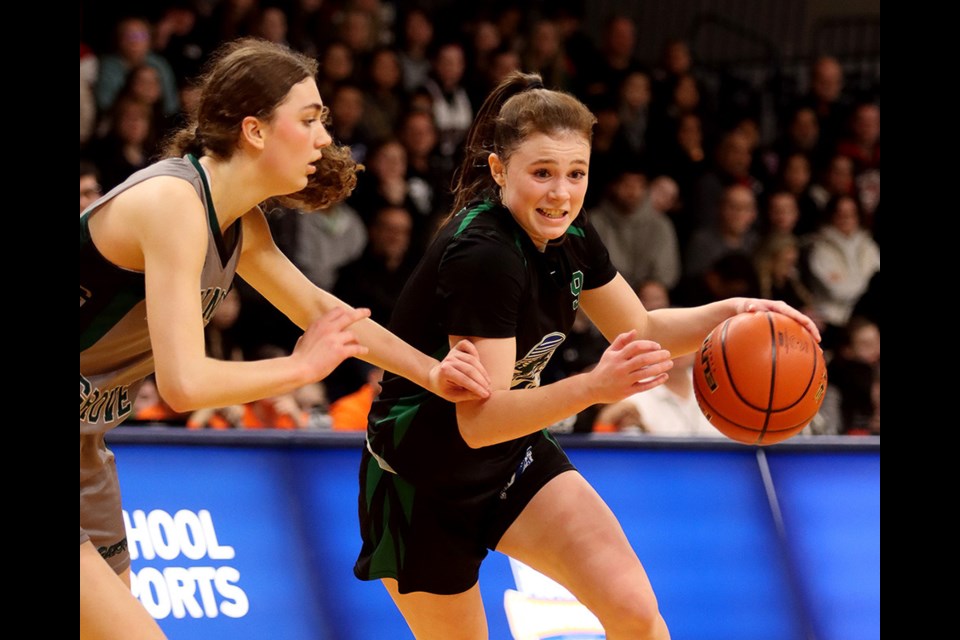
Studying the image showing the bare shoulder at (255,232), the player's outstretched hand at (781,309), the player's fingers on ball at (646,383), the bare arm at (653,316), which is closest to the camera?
the player's fingers on ball at (646,383)

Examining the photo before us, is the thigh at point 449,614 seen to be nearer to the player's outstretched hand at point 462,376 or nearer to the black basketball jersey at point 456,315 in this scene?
the black basketball jersey at point 456,315

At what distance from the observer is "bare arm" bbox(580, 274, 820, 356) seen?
398 centimetres

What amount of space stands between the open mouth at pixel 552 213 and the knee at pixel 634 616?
106 centimetres

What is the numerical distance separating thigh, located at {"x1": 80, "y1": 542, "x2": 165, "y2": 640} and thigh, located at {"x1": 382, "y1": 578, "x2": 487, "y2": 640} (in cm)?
102

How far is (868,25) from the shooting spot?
522 inches

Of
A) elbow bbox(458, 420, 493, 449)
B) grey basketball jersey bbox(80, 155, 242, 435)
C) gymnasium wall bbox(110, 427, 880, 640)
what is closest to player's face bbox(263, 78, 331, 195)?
grey basketball jersey bbox(80, 155, 242, 435)

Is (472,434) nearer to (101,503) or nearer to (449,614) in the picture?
(449,614)

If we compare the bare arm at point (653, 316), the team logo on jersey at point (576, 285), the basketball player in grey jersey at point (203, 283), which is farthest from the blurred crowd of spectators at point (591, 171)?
the basketball player in grey jersey at point (203, 283)

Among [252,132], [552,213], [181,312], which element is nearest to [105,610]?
[181,312]

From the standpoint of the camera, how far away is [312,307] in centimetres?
352

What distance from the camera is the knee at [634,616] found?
348 cm

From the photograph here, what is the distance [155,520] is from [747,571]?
8.01ft

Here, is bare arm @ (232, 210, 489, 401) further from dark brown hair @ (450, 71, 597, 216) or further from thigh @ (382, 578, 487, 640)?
thigh @ (382, 578, 487, 640)

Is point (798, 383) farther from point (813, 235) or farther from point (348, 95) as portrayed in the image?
point (813, 235)
